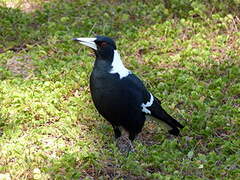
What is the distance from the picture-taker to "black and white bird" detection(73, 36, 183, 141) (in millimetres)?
4551

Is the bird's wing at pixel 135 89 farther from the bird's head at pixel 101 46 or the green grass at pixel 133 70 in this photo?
the green grass at pixel 133 70

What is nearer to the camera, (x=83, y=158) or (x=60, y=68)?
(x=83, y=158)

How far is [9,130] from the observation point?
4.83m

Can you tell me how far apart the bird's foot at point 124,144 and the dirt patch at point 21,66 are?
4.92ft

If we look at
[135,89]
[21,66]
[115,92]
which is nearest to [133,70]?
[21,66]

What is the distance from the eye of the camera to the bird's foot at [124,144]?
4.90 m

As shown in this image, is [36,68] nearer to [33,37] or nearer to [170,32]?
[33,37]

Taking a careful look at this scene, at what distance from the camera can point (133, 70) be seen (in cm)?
645

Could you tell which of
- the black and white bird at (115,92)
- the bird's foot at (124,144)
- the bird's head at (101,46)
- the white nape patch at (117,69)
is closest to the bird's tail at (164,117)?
Result: the black and white bird at (115,92)

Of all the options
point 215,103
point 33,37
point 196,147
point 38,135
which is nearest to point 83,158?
point 38,135

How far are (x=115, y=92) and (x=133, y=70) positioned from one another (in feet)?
6.33

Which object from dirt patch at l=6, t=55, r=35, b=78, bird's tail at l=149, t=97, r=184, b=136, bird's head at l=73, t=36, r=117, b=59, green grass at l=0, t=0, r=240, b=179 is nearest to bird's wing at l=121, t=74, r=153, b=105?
bird's tail at l=149, t=97, r=184, b=136

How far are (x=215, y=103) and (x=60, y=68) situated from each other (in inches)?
70.9

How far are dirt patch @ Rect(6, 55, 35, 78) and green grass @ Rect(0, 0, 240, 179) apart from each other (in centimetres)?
1
